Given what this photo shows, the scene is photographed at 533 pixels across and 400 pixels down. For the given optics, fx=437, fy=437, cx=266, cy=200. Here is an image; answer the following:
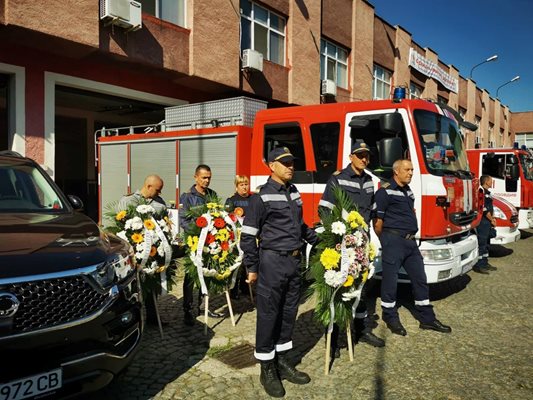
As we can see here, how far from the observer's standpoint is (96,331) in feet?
8.68

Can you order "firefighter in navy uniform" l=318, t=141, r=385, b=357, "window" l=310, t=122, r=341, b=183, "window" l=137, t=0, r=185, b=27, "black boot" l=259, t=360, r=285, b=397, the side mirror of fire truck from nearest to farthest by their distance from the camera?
"black boot" l=259, t=360, r=285, b=397 → "firefighter in navy uniform" l=318, t=141, r=385, b=357 → the side mirror of fire truck → "window" l=310, t=122, r=341, b=183 → "window" l=137, t=0, r=185, b=27

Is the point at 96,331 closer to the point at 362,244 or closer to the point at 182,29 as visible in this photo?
the point at 362,244

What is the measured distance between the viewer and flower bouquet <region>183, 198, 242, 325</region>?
15.7 ft

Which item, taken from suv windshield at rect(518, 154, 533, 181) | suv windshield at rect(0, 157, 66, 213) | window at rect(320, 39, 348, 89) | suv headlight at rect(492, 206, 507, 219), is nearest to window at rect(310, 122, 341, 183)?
suv windshield at rect(0, 157, 66, 213)

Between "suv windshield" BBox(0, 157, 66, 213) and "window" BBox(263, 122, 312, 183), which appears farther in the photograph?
"window" BBox(263, 122, 312, 183)

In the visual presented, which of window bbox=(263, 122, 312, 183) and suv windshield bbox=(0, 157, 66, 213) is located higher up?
window bbox=(263, 122, 312, 183)

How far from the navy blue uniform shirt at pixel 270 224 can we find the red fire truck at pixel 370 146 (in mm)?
2156

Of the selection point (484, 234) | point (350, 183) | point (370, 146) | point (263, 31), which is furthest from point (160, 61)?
point (484, 234)

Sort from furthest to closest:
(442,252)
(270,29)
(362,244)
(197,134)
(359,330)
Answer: (270,29)
(197,134)
(442,252)
(359,330)
(362,244)

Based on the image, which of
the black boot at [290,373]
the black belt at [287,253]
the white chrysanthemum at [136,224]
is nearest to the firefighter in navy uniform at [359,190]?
the black belt at [287,253]

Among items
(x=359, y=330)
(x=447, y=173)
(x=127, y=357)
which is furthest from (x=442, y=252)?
(x=127, y=357)

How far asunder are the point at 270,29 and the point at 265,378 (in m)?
14.2

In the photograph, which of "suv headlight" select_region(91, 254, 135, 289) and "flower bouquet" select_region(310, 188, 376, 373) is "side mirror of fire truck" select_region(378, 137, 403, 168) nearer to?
"flower bouquet" select_region(310, 188, 376, 373)

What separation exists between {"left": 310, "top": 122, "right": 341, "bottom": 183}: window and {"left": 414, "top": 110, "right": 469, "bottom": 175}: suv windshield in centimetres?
107
